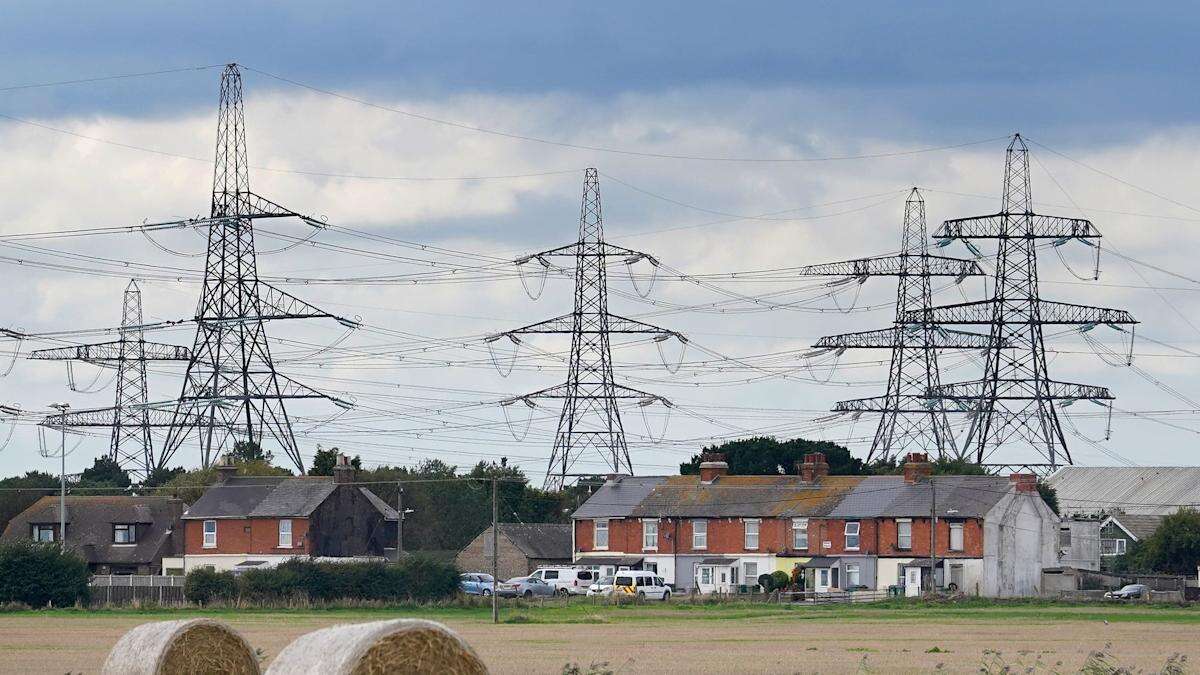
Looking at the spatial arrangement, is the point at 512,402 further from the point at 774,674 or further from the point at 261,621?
the point at 774,674

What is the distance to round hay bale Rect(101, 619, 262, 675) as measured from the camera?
37.0m

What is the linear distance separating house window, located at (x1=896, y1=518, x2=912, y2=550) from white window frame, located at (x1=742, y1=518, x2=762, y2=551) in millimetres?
8784

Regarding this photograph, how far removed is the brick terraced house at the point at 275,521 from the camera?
11206 centimetres

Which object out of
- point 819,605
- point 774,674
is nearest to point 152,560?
point 819,605

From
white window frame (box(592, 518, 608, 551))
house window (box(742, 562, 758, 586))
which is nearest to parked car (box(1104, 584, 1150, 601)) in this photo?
house window (box(742, 562, 758, 586))

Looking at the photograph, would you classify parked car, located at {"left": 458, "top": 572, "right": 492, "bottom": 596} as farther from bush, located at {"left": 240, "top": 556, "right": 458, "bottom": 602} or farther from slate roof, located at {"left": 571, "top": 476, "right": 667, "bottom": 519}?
slate roof, located at {"left": 571, "top": 476, "right": 667, "bottom": 519}

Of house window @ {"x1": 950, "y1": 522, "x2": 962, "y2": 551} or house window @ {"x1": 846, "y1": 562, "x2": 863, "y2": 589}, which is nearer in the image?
house window @ {"x1": 950, "y1": 522, "x2": 962, "y2": 551}

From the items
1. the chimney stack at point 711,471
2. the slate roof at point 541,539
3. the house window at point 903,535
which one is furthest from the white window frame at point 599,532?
the house window at point 903,535

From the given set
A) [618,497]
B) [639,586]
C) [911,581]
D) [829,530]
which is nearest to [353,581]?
[639,586]

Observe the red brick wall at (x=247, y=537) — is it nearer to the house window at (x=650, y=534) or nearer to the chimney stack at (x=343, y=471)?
the chimney stack at (x=343, y=471)

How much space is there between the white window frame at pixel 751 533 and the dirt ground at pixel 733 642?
33.6 metres

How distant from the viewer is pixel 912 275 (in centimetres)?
13512

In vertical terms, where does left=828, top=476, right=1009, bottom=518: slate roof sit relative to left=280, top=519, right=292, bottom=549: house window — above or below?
above

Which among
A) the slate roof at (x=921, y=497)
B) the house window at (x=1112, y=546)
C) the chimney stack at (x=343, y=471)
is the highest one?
Result: the chimney stack at (x=343, y=471)
